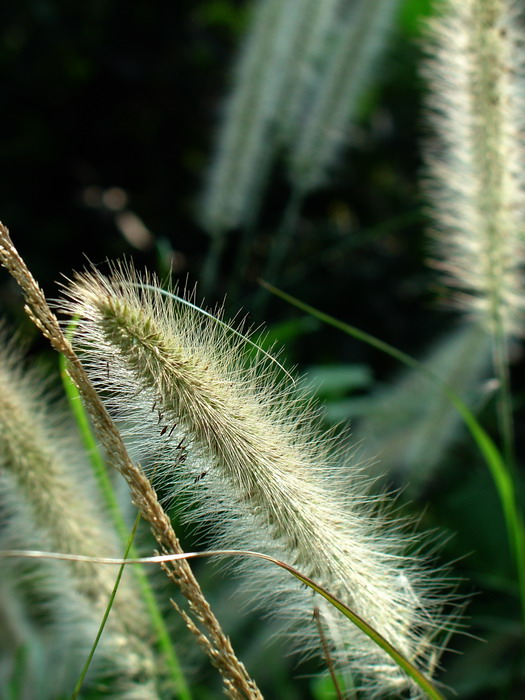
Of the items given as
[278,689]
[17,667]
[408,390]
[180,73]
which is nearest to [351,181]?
[180,73]

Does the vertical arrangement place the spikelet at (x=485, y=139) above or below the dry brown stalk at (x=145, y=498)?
above

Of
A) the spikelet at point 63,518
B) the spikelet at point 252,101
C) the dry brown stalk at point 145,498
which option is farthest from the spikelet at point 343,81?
the dry brown stalk at point 145,498

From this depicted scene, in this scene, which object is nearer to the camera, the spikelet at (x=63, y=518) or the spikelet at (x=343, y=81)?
the spikelet at (x=63, y=518)

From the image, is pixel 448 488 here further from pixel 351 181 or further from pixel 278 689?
pixel 351 181

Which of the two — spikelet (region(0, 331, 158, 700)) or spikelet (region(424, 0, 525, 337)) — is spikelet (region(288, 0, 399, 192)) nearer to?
spikelet (region(424, 0, 525, 337))

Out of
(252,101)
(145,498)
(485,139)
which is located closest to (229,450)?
(145,498)

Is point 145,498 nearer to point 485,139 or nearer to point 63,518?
point 63,518

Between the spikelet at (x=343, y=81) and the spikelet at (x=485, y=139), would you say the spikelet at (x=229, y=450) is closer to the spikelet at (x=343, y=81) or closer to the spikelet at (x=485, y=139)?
the spikelet at (x=485, y=139)
